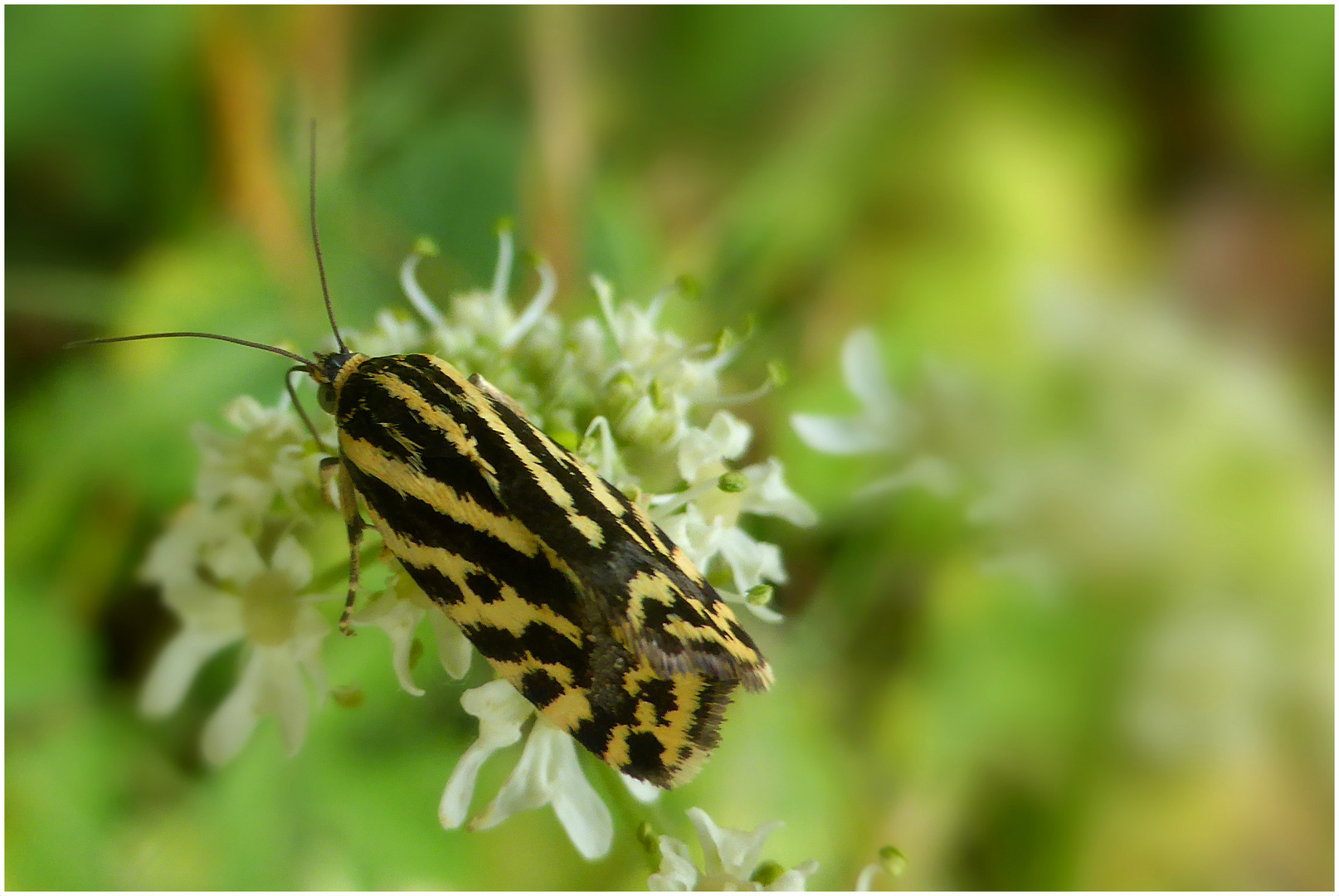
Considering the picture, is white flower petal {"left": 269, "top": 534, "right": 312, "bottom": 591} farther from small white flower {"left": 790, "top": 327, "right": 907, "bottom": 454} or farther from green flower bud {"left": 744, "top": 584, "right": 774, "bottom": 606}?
small white flower {"left": 790, "top": 327, "right": 907, "bottom": 454}

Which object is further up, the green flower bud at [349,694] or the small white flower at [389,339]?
the small white flower at [389,339]

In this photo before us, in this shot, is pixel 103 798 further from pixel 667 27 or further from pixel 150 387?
pixel 667 27

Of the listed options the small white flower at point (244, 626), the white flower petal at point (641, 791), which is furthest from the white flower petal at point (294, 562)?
the white flower petal at point (641, 791)

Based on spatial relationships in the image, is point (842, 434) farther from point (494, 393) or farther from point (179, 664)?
point (179, 664)

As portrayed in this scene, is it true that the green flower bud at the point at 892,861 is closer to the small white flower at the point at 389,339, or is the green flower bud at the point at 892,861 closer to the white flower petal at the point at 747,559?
the white flower petal at the point at 747,559

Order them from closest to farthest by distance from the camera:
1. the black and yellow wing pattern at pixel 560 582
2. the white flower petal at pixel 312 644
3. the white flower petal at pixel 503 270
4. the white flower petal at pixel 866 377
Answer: the black and yellow wing pattern at pixel 560 582 < the white flower petal at pixel 312 644 < the white flower petal at pixel 503 270 < the white flower petal at pixel 866 377

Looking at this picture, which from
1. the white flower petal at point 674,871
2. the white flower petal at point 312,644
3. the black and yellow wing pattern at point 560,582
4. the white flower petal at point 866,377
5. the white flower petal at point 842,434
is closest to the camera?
the black and yellow wing pattern at point 560,582
